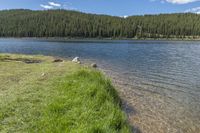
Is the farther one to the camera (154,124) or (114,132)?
(154,124)

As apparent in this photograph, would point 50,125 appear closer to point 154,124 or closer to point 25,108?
point 25,108

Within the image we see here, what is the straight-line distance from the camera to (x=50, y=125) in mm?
7969

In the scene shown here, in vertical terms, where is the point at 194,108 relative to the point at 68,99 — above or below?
below

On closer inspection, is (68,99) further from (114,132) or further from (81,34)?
(81,34)

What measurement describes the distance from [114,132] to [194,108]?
8.89 m

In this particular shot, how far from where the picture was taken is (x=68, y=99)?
10.5 meters

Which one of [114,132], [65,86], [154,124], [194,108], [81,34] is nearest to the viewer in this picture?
[114,132]

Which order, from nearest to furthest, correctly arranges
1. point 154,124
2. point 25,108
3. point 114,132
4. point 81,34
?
point 114,132 → point 25,108 → point 154,124 → point 81,34

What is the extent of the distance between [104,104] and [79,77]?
5223mm

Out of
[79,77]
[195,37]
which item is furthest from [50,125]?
[195,37]

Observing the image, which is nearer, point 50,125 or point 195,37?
point 50,125

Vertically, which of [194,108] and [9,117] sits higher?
[9,117]

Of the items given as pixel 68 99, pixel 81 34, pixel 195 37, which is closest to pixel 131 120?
pixel 68 99

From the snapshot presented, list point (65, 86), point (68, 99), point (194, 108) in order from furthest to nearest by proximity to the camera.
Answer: point (194, 108), point (65, 86), point (68, 99)
